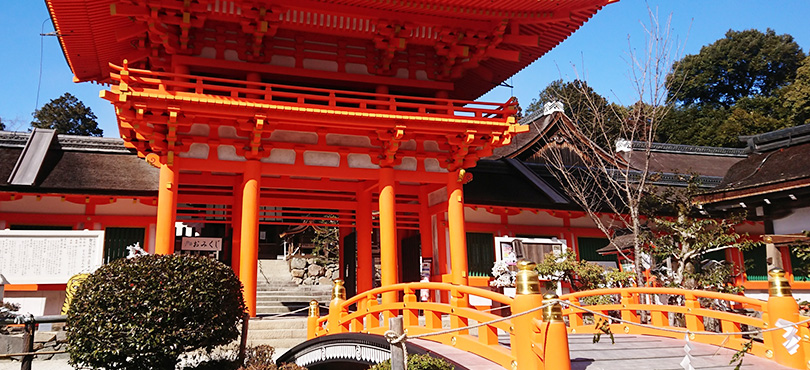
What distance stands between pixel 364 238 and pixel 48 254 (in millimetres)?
7207

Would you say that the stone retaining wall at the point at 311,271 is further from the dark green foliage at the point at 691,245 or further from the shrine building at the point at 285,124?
the dark green foliage at the point at 691,245

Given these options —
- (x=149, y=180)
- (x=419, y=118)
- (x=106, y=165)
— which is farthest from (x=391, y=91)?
(x=106, y=165)

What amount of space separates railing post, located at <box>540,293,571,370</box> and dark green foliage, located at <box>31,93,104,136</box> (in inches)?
2051

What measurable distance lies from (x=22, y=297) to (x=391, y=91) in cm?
974

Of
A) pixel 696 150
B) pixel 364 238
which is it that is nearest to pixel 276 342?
pixel 364 238

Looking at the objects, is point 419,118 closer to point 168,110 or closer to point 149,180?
point 168,110

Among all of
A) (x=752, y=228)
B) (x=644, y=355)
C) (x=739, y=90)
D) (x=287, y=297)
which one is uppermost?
(x=739, y=90)

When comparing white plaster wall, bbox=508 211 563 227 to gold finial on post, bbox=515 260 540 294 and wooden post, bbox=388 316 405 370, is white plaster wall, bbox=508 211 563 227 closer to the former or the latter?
gold finial on post, bbox=515 260 540 294

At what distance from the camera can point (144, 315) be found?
710cm

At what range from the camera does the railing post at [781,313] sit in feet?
22.1

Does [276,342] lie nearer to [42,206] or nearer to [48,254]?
[48,254]

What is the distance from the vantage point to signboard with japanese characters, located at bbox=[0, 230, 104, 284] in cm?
1229

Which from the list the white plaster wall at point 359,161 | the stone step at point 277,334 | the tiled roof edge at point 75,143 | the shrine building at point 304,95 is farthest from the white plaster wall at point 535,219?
the tiled roof edge at point 75,143

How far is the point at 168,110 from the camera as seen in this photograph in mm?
10641
